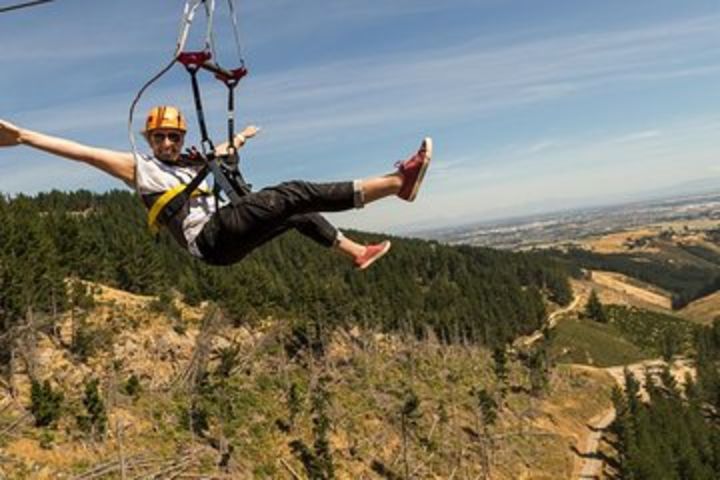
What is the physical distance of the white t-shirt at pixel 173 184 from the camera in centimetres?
802

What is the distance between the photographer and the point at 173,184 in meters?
8.27

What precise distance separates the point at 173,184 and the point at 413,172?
2884mm

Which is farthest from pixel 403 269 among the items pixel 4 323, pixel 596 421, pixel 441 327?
pixel 4 323

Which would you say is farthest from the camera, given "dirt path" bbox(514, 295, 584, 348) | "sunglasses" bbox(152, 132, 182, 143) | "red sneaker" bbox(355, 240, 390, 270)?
"dirt path" bbox(514, 295, 584, 348)

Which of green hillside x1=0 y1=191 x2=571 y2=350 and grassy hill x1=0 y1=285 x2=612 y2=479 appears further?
Result: green hillside x1=0 y1=191 x2=571 y2=350

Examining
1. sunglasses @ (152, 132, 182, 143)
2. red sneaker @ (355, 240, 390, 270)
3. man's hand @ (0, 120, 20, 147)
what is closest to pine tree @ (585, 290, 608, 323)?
red sneaker @ (355, 240, 390, 270)

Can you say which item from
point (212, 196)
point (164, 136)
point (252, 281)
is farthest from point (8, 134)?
point (252, 281)

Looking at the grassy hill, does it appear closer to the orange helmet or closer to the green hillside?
the green hillside

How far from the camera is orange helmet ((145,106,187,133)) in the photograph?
8.35 m

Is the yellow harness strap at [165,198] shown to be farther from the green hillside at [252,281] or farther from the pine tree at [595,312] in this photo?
the pine tree at [595,312]

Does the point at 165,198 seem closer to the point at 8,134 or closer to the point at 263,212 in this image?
the point at 263,212

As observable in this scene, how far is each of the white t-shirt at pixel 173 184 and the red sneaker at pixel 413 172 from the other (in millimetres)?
2258

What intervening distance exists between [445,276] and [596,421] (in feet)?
278

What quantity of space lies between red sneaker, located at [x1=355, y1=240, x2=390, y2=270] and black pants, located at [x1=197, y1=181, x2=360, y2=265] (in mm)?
1370
